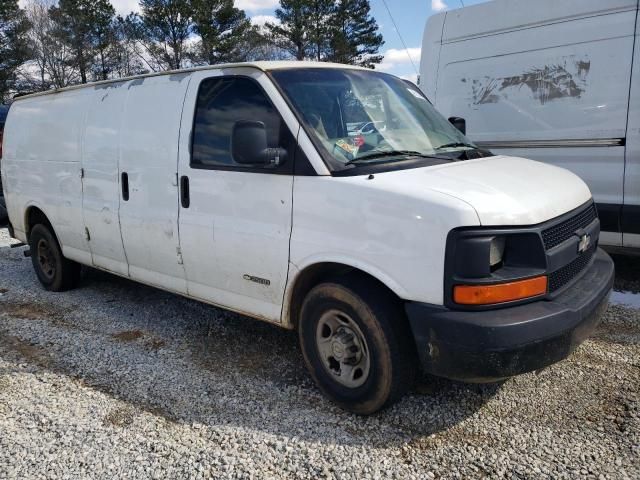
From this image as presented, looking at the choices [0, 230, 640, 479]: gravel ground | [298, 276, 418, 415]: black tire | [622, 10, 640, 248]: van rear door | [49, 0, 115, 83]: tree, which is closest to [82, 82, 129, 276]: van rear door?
[0, 230, 640, 479]: gravel ground

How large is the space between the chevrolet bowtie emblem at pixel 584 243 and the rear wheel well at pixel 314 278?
1.12m

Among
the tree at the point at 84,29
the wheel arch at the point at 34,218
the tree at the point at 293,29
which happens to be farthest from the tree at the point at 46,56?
the wheel arch at the point at 34,218

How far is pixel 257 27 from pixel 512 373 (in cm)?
3691

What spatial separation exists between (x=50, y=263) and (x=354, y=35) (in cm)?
3380

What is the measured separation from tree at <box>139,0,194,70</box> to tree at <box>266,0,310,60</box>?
17.2 ft

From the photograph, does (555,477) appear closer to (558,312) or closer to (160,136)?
(558,312)

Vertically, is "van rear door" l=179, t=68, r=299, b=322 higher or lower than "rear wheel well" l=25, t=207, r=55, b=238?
higher

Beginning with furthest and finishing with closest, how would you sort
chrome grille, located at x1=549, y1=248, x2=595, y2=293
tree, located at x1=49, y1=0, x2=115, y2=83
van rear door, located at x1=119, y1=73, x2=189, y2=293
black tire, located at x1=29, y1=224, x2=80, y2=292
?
tree, located at x1=49, y1=0, x2=115, y2=83 < black tire, located at x1=29, y1=224, x2=80, y2=292 < van rear door, located at x1=119, y1=73, x2=189, y2=293 < chrome grille, located at x1=549, y1=248, x2=595, y2=293

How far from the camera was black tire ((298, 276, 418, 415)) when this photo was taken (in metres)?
3.04

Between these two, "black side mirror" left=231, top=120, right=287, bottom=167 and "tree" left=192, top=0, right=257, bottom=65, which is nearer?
"black side mirror" left=231, top=120, right=287, bottom=167

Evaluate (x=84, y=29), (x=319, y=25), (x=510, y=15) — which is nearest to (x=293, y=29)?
(x=319, y=25)

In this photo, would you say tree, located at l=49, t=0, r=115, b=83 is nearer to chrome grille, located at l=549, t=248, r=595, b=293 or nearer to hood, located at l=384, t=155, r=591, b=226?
hood, located at l=384, t=155, r=591, b=226

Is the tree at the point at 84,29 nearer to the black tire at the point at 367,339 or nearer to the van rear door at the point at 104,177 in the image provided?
the van rear door at the point at 104,177

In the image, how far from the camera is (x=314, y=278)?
348 cm
